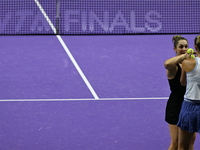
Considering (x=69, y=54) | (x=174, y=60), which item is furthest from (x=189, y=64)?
(x=69, y=54)

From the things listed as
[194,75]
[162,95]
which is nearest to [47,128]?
[162,95]

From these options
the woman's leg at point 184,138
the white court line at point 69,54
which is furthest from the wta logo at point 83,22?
the woman's leg at point 184,138

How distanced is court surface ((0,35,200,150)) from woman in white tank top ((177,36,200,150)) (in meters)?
1.80

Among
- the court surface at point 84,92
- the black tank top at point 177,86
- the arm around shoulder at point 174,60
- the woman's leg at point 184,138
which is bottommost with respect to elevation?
the court surface at point 84,92

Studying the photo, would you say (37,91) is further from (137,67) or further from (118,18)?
(118,18)

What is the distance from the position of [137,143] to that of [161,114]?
1168mm

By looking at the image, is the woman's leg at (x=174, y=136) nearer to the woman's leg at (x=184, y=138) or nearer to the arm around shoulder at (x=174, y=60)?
the woman's leg at (x=184, y=138)

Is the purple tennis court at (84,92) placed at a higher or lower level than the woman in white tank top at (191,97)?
lower

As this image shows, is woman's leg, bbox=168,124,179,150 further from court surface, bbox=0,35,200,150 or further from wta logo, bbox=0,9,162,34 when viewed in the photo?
wta logo, bbox=0,9,162,34

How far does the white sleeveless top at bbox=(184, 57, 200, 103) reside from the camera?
3.44 metres

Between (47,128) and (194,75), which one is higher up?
(194,75)

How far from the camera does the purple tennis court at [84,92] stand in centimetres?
561

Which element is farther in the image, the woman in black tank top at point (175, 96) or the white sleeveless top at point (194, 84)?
the woman in black tank top at point (175, 96)

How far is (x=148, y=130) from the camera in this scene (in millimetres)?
5863
